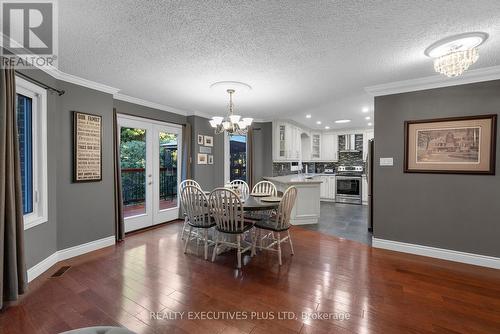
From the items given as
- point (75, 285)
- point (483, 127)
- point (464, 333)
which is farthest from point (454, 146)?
point (75, 285)

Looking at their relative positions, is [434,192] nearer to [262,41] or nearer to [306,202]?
[306,202]

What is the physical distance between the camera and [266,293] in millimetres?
2287

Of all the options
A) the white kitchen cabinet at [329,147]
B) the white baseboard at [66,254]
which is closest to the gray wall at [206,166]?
the white baseboard at [66,254]

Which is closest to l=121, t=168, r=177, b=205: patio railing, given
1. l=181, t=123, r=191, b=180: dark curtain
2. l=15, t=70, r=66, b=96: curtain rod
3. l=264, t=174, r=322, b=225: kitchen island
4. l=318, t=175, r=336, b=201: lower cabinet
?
l=181, t=123, r=191, b=180: dark curtain

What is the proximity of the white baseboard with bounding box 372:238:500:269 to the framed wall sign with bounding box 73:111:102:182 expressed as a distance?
170 inches

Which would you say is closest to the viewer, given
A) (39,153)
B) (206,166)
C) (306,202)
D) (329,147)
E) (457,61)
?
(457,61)

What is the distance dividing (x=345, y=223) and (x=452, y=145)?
248 centimetres

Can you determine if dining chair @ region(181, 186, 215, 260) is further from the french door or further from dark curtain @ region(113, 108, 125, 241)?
the french door

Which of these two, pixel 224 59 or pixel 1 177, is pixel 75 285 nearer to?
pixel 1 177

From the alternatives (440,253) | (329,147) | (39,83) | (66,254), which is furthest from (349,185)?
(39,83)

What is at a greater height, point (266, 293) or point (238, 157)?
point (238, 157)

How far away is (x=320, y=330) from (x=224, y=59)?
2.64 metres

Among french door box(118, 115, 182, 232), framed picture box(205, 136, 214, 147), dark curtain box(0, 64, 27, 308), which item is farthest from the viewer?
Answer: framed picture box(205, 136, 214, 147)

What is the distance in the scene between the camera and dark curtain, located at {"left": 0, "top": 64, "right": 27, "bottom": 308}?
6.48 feet
